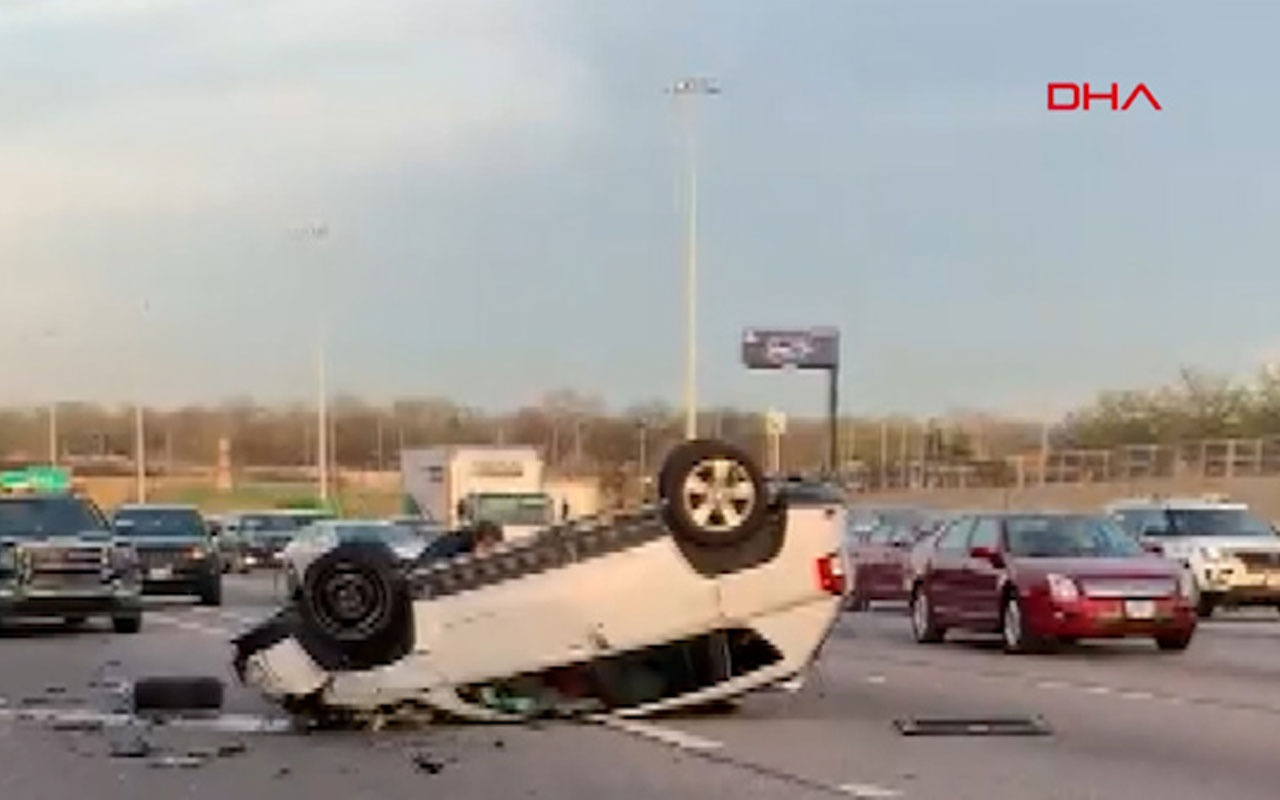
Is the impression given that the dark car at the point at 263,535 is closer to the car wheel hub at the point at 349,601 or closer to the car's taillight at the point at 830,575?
the car wheel hub at the point at 349,601

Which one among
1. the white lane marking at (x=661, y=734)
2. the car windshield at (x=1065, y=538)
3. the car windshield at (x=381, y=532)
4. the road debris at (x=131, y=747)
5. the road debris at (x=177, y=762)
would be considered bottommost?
the road debris at (x=131, y=747)

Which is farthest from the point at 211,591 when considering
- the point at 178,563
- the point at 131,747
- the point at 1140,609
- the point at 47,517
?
the point at 131,747

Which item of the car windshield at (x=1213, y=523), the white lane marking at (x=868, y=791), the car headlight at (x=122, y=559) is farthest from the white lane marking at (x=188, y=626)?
the white lane marking at (x=868, y=791)

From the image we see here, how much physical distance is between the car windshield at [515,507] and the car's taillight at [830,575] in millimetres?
26406

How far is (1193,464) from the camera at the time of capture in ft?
232

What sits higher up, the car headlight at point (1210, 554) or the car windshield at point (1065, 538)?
the car windshield at point (1065, 538)

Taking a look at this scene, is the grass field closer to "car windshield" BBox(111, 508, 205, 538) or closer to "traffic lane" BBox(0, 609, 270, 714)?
"car windshield" BBox(111, 508, 205, 538)

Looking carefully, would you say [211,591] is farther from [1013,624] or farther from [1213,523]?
[1013,624]

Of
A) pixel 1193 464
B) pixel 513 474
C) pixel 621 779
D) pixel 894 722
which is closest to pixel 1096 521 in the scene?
pixel 894 722

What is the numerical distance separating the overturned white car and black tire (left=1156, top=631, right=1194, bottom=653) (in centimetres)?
925

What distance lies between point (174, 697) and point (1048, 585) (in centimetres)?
1006

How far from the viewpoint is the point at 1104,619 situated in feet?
76.2

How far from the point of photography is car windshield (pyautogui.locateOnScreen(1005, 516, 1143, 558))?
80.6 ft

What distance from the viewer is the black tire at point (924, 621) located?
26.4m
